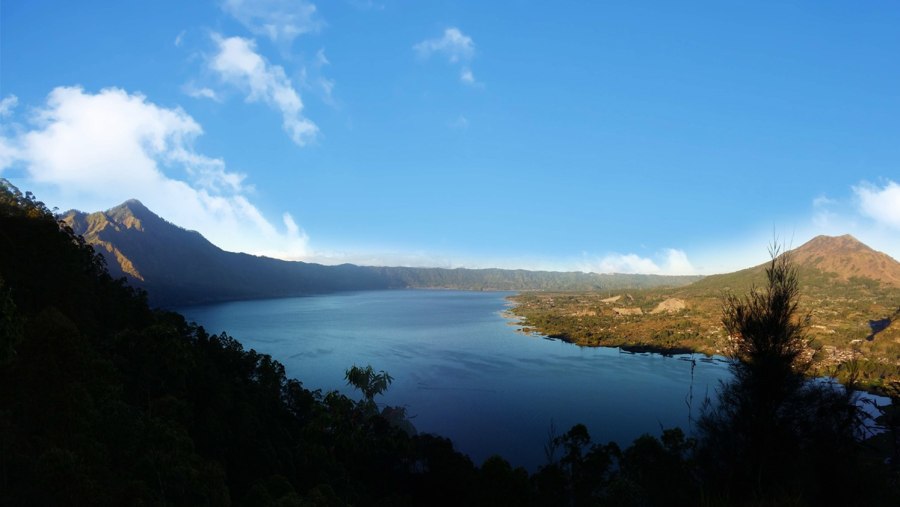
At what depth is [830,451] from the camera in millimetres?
15422

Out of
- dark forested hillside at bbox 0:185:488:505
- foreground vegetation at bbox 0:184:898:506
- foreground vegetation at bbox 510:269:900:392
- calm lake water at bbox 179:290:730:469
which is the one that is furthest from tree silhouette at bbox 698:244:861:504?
foreground vegetation at bbox 510:269:900:392

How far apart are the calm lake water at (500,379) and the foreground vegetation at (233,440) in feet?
28.2

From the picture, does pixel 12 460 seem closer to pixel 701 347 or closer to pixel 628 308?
pixel 701 347

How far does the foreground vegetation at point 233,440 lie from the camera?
392 inches

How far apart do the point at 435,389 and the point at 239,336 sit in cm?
5191

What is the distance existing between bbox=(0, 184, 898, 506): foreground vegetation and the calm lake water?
861cm

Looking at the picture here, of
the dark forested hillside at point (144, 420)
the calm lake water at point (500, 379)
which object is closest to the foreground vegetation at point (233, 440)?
the dark forested hillside at point (144, 420)

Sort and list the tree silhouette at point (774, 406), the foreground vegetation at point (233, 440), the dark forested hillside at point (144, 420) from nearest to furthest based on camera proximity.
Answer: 1. the dark forested hillside at point (144, 420)
2. the foreground vegetation at point (233, 440)
3. the tree silhouette at point (774, 406)

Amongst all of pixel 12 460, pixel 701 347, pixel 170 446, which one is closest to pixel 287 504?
pixel 170 446

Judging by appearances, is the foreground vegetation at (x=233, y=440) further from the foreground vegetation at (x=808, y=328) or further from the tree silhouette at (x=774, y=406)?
the foreground vegetation at (x=808, y=328)

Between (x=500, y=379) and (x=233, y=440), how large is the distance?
39814 millimetres

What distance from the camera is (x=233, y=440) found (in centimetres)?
2216

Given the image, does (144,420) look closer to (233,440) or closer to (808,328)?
(233,440)

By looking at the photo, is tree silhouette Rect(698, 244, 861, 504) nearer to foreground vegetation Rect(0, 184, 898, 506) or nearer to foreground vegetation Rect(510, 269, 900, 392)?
foreground vegetation Rect(0, 184, 898, 506)
